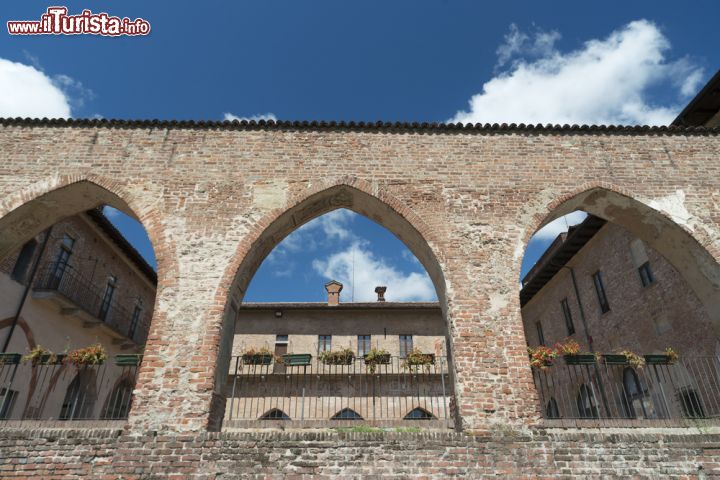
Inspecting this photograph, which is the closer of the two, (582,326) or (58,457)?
(58,457)

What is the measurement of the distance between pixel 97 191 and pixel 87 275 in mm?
7070

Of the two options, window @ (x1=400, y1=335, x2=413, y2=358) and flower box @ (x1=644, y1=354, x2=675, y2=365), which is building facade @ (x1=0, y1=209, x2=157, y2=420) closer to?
flower box @ (x1=644, y1=354, x2=675, y2=365)

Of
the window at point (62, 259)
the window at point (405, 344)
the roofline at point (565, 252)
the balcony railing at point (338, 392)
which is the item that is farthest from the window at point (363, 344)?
the window at point (62, 259)

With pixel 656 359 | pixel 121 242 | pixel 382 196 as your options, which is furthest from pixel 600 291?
pixel 121 242

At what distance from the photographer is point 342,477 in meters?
6.62

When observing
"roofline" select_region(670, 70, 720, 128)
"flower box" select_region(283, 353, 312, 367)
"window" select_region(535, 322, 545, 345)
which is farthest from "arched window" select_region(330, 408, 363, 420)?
"roofline" select_region(670, 70, 720, 128)

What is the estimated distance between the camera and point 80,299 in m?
14.3

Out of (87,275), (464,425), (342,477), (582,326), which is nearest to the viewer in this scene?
(342,477)

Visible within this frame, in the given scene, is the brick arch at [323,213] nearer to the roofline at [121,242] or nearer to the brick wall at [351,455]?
the brick wall at [351,455]

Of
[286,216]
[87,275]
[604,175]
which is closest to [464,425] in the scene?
[286,216]

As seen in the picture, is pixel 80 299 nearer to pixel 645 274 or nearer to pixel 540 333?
pixel 645 274

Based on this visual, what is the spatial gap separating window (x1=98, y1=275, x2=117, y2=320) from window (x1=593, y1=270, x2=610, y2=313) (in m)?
17.5

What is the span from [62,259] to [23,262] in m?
1.43

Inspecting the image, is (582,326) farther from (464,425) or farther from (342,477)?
(342,477)
